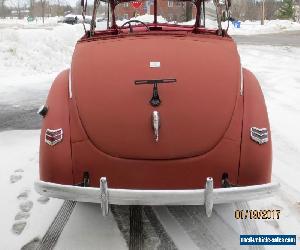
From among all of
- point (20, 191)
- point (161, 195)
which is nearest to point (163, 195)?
point (161, 195)

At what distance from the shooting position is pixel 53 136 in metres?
3.22

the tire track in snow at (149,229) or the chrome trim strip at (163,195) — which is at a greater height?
the chrome trim strip at (163,195)

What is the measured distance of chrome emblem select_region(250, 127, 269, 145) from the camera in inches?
125

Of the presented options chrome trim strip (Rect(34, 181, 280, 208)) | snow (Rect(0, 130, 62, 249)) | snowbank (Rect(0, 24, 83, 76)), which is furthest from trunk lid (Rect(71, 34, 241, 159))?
snowbank (Rect(0, 24, 83, 76))

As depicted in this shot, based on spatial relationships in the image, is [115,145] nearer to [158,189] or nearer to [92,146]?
[92,146]

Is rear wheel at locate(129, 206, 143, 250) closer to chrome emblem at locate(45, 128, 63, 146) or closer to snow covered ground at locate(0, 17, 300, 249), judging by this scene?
snow covered ground at locate(0, 17, 300, 249)

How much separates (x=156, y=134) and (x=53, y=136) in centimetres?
82

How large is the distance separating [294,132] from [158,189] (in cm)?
346

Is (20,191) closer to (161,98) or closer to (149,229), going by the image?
(149,229)

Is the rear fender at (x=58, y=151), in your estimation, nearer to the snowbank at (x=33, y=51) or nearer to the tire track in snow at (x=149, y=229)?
the tire track in snow at (x=149, y=229)

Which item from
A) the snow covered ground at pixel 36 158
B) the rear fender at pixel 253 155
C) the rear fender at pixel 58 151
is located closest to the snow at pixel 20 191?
the snow covered ground at pixel 36 158

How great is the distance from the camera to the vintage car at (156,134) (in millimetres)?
3072

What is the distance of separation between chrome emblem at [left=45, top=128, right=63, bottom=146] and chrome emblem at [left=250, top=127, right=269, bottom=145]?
1492mm

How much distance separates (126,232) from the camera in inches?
136
